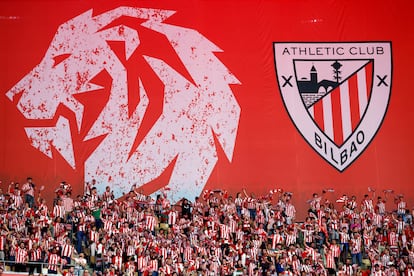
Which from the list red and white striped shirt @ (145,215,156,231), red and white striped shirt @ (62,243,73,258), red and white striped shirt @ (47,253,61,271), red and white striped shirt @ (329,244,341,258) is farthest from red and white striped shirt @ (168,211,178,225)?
red and white striped shirt @ (329,244,341,258)

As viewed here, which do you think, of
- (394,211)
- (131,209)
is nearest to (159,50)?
(131,209)

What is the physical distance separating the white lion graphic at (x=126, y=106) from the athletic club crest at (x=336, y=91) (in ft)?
6.66

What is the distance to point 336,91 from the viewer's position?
23.8 meters

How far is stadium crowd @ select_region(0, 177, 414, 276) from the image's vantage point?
63.3 feet

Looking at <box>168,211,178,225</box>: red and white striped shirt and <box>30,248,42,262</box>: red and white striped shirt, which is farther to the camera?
<box>168,211,178,225</box>: red and white striped shirt

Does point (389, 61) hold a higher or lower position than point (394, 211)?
higher

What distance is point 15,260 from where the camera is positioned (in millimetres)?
19031

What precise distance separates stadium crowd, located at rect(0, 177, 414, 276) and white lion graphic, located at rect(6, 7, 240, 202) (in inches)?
36.4

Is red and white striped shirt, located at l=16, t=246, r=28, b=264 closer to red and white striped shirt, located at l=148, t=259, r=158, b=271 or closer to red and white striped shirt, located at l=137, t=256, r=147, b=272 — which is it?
red and white striped shirt, located at l=137, t=256, r=147, b=272

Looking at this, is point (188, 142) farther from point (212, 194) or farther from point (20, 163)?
point (20, 163)

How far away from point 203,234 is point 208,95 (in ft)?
17.3

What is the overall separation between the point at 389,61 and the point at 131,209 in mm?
10120

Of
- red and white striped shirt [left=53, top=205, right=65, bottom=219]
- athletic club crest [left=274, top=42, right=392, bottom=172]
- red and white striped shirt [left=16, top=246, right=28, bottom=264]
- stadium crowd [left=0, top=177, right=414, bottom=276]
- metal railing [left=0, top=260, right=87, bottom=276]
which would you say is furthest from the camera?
athletic club crest [left=274, top=42, right=392, bottom=172]

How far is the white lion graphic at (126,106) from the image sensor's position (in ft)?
75.6
